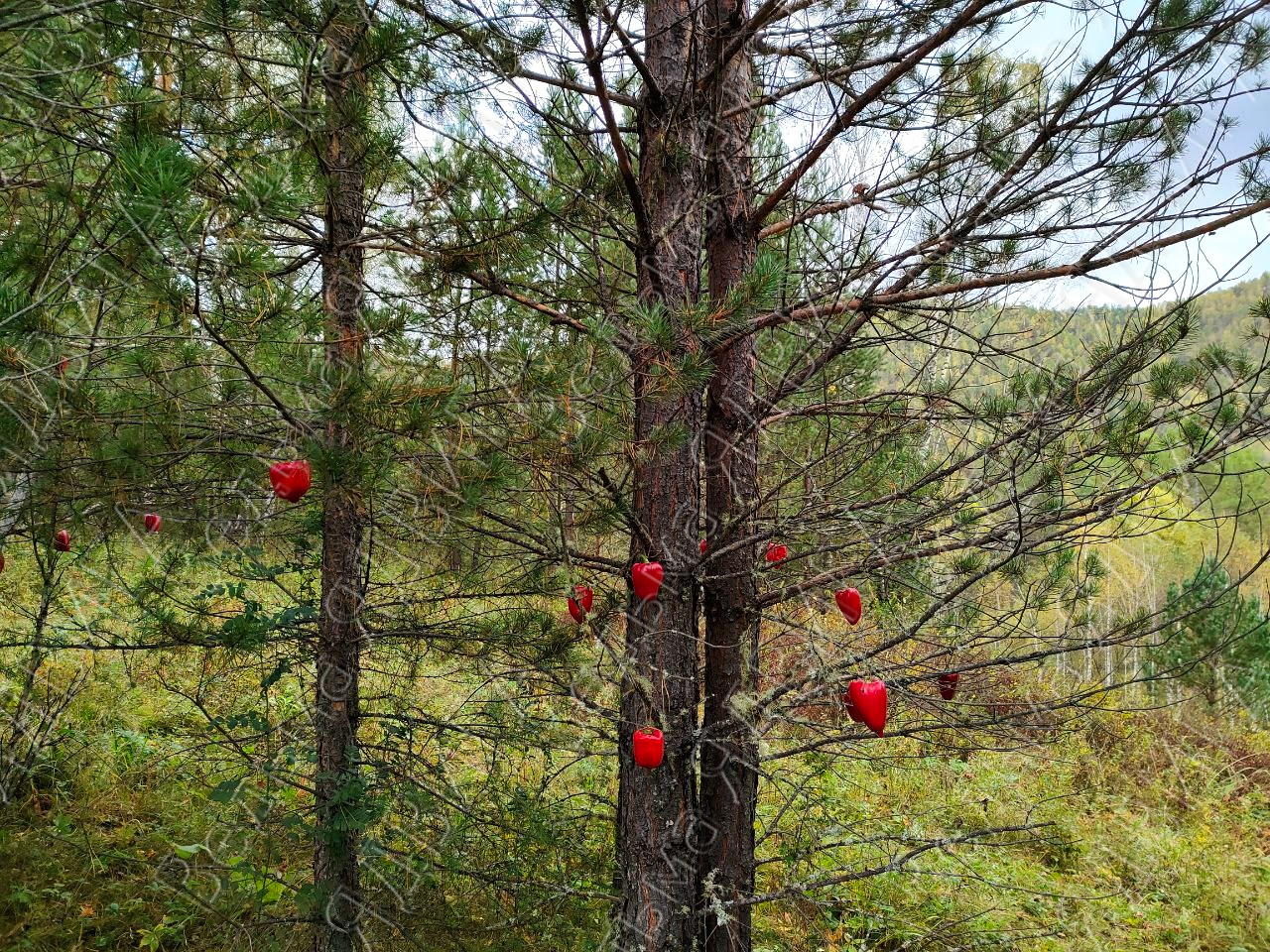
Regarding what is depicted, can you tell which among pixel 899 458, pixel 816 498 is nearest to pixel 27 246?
pixel 816 498

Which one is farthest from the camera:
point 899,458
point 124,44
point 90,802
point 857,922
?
point 857,922

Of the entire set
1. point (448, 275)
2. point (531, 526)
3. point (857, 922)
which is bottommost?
point (857, 922)

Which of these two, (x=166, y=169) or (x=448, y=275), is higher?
(x=448, y=275)

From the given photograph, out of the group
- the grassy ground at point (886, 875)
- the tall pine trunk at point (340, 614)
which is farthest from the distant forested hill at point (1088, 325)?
the tall pine trunk at point (340, 614)

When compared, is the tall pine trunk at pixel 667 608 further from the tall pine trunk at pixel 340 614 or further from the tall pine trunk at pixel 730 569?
the tall pine trunk at pixel 340 614

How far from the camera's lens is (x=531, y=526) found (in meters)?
2.74

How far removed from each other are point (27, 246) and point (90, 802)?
3.36 m

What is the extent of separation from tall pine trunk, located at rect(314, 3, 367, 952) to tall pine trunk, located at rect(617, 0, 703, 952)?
972 millimetres

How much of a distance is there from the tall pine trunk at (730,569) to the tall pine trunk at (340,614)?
1289 millimetres

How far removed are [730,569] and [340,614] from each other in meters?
1.51

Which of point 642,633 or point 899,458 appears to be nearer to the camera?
point 642,633

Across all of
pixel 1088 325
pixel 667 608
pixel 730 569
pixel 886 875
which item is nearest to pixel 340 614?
pixel 667 608

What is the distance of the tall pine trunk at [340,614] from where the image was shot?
7.96 ft

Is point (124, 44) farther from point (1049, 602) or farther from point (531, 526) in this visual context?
point (1049, 602)
